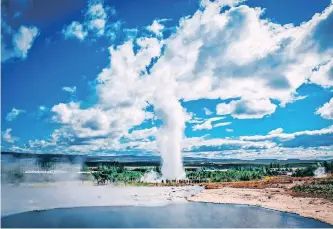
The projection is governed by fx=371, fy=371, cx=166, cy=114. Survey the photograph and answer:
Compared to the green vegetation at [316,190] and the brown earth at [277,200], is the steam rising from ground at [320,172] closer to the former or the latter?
the brown earth at [277,200]

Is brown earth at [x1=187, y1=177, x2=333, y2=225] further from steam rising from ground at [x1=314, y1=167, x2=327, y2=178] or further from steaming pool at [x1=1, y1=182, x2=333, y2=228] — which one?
steam rising from ground at [x1=314, y1=167, x2=327, y2=178]

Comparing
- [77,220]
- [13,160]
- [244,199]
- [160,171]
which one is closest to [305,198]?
[244,199]

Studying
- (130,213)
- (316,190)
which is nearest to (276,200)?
(316,190)

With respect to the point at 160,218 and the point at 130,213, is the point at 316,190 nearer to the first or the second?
the point at 160,218

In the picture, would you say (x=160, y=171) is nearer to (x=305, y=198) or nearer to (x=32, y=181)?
(x=32, y=181)

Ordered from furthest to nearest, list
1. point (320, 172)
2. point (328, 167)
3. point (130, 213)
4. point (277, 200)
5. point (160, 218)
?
1. point (328, 167)
2. point (320, 172)
3. point (277, 200)
4. point (130, 213)
5. point (160, 218)

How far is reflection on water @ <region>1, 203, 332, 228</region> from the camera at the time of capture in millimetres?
21172

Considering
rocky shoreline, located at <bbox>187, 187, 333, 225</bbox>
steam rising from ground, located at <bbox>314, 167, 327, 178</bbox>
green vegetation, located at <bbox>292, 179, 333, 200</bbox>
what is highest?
steam rising from ground, located at <bbox>314, 167, 327, 178</bbox>

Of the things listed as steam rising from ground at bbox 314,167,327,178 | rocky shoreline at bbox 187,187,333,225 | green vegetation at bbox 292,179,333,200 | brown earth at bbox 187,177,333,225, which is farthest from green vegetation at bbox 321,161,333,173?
rocky shoreline at bbox 187,187,333,225

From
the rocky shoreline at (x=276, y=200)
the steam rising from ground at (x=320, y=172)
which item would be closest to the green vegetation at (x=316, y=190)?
the rocky shoreline at (x=276, y=200)

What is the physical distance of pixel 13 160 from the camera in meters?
51.8

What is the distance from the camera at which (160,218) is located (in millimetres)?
22609

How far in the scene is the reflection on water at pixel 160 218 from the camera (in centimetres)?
2117

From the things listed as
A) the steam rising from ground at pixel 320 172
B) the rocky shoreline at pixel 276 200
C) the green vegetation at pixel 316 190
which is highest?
the steam rising from ground at pixel 320 172
